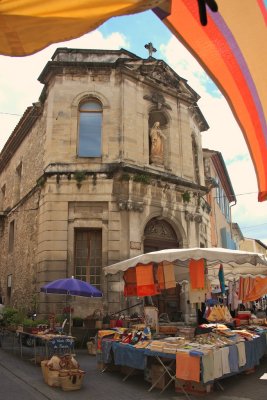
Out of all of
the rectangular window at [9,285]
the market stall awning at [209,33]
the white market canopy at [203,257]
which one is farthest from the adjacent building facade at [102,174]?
the market stall awning at [209,33]

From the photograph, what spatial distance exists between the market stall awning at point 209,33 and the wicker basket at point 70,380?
5098 mm

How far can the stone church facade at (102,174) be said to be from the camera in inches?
573

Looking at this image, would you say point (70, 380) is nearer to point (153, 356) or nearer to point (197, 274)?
point (153, 356)

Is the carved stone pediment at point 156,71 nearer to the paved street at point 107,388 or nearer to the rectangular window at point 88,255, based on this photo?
the rectangular window at point 88,255

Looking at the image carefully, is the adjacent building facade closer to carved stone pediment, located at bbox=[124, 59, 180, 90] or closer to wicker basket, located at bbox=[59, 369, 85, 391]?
carved stone pediment, located at bbox=[124, 59, 180, 90]

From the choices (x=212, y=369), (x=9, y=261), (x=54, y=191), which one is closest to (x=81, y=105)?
(x=54, y=191)

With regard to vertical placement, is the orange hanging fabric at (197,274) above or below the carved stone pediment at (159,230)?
below

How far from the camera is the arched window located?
1567cm

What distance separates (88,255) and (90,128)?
16.5 ft

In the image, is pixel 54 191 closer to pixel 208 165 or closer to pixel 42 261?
pixel 42 261

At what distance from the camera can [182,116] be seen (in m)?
18.4

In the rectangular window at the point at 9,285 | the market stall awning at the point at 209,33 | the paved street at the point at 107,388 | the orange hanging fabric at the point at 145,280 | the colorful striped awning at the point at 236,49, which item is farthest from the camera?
the rectangular window at the point at 9,285

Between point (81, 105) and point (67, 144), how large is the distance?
74.5 inches

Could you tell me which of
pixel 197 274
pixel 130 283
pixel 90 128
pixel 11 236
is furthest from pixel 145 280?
pixel 11 236
